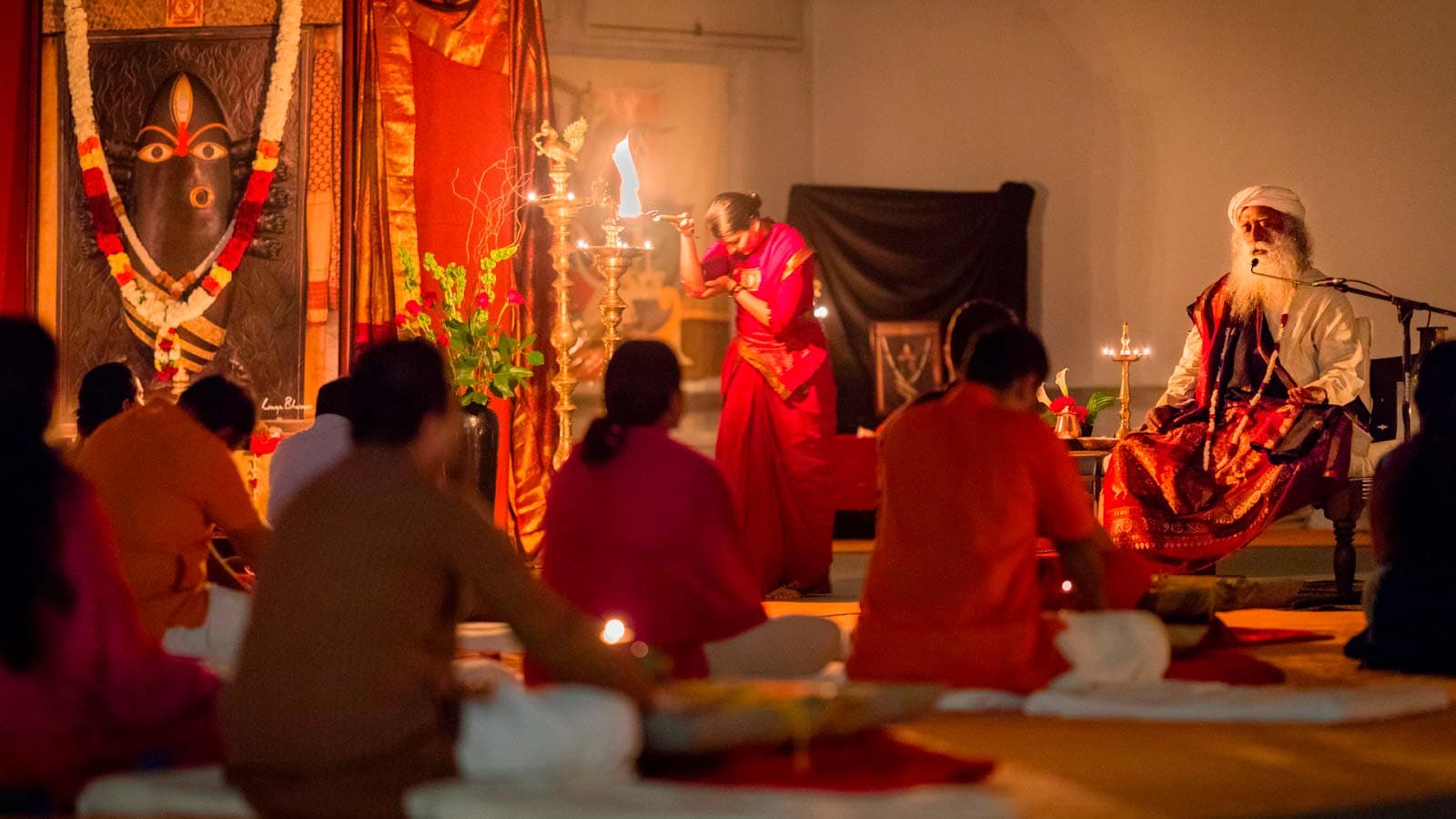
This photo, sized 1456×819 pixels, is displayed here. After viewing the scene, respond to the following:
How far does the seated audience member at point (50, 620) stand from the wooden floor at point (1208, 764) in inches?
61.4

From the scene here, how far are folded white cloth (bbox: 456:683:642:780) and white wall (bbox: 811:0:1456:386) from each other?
811 cm

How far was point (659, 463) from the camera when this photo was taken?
3.79 metres

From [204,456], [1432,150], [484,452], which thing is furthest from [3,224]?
[1432,150]

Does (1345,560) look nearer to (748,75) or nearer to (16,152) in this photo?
(748,75)

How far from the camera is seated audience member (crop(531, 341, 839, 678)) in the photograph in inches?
150

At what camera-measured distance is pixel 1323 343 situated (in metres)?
6.90

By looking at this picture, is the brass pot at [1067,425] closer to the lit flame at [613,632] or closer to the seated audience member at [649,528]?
the seated audience member at [649,528]

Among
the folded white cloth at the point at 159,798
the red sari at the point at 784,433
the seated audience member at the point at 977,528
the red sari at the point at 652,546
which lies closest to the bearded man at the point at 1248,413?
the red sari at the point at 784,433

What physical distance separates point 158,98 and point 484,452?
3.29m

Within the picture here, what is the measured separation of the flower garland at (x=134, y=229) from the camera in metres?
A: 8.55

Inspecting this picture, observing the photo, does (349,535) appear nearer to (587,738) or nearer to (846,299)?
(587,738)

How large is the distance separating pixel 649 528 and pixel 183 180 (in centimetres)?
567

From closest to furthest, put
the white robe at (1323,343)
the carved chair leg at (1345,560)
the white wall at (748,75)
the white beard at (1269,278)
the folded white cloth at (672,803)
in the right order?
the folded white cloth at (672,803) → the carved chair leg at (1345,560) → the white robe at (1323,343) → the white beard at (1269,278) → the white wall at (748,75)

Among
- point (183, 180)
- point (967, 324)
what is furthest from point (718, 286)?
point (183, 180)
